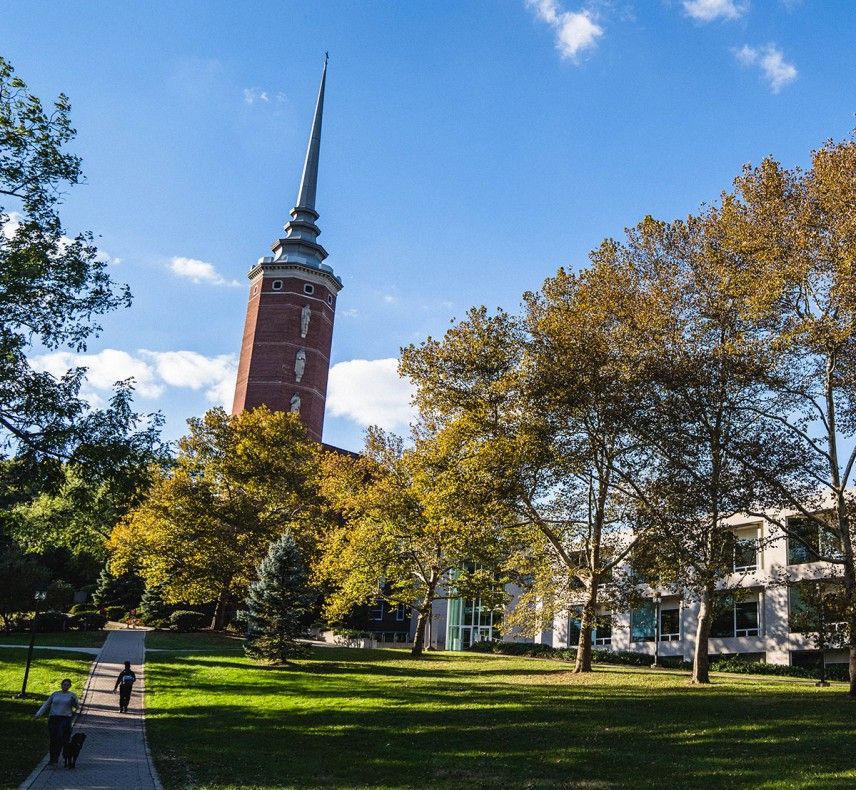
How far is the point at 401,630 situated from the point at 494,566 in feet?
113

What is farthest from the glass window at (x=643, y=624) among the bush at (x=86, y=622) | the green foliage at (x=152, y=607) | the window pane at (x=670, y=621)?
the bush at (x=86, y=622)

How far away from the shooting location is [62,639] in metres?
38.5

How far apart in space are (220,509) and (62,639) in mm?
9759

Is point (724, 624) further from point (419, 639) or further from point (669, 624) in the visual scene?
point (419, 639)

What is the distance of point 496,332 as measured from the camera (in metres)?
27.6

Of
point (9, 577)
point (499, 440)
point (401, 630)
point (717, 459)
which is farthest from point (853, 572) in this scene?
point (401, 630)

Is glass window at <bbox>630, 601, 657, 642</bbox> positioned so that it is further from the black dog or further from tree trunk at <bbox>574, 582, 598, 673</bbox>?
the black dog

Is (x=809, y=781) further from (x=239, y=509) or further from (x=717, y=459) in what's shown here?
(x=239, y=509)

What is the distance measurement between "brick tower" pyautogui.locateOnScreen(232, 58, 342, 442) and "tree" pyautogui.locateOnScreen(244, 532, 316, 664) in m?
45.5

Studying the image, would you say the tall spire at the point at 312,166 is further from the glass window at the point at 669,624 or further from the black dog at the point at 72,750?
the black dog at the point at 72,750

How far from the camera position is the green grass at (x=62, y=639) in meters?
36.2

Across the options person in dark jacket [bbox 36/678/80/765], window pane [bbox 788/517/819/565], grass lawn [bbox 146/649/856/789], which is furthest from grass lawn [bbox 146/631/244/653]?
window pane [bbox 788/517/819/565]

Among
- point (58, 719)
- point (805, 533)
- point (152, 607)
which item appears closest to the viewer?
point (58, 719)

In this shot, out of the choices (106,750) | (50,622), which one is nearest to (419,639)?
(50,622)
